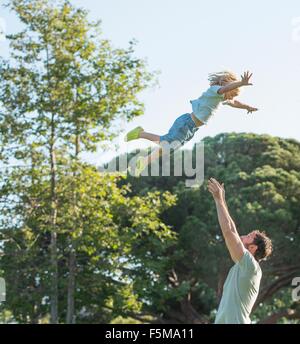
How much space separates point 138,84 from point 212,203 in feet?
19.6

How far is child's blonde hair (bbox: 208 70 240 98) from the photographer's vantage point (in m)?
8.77

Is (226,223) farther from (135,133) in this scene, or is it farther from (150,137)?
(135,133)

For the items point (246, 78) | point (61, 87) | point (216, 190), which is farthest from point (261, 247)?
point (61, 87)

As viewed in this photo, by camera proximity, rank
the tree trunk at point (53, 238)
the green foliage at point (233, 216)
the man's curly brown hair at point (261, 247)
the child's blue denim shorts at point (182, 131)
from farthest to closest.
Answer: the green foliage at point (233, 216), the tree trunk at point (53, 238), the child's blue denim shorts at point (182, 131), the man's curly brown hair at point (261, 247)

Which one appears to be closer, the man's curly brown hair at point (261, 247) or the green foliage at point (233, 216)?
the man's curly brown hair at point (261, 247)

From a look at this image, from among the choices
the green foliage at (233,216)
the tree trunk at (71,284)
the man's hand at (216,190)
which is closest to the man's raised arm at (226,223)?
the man's hand at (216,190)

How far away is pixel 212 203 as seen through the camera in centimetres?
2461

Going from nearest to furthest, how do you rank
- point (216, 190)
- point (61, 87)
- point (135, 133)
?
point (216, 190)
point (135, 133)
point (61, 87)

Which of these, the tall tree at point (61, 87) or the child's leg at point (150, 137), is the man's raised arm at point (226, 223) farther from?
the tall tree at point (61, 87)

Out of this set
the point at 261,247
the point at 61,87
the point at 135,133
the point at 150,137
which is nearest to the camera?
the point at 261,247

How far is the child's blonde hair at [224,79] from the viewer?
28.8 feet

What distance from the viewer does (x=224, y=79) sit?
8.80 m

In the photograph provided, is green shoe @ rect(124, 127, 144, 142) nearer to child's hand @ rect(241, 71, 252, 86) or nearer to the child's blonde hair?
the child's blonde hair

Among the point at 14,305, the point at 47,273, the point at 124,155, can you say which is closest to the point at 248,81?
the point at 47,273
